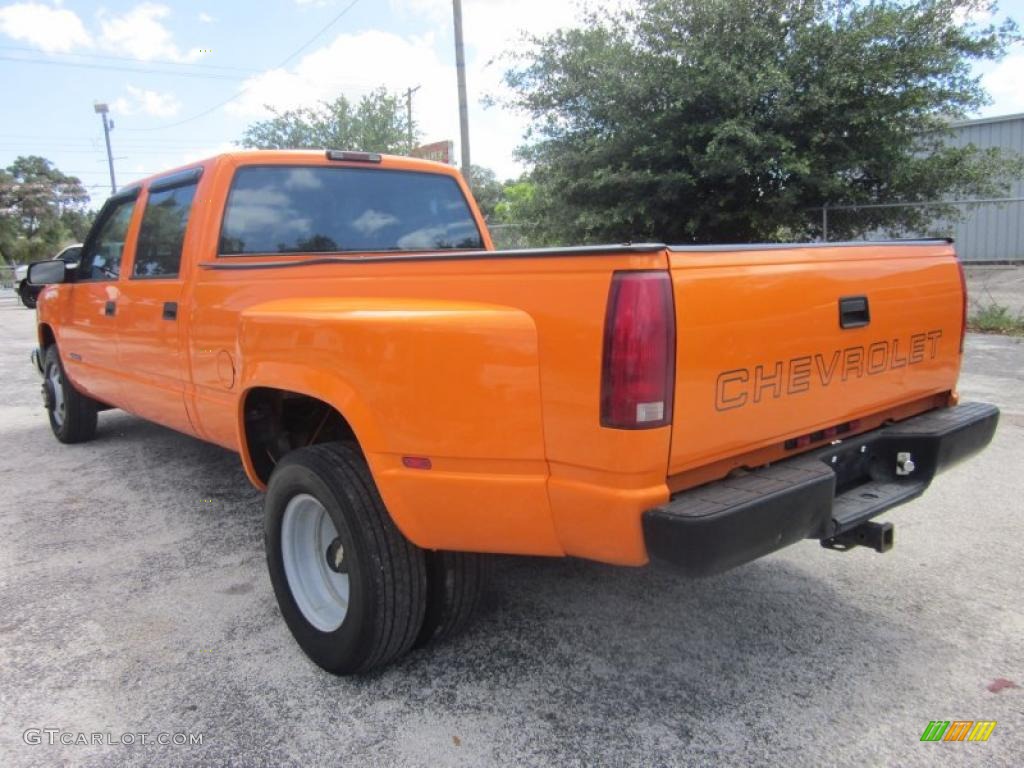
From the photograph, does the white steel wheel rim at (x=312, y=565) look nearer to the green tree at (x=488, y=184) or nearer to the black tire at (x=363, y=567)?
the black tire at (x=363, y=567)

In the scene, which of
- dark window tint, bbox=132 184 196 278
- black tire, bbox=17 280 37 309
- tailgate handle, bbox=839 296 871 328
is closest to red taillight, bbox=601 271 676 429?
tailgate handle, bbox=839 296 871 328

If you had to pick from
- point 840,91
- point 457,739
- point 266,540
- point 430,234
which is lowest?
point 457,739

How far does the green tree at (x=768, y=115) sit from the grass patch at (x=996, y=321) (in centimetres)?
150

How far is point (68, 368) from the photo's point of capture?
5629 millimetres

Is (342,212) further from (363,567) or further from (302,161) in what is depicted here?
(363,567)

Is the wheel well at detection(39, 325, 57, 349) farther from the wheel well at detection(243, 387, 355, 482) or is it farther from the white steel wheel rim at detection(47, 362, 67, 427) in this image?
the wheel well at detection(243, 387, 355, 482)

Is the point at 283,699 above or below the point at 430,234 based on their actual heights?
below

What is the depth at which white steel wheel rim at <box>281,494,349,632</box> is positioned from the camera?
2824 mm

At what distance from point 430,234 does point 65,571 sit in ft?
8.45

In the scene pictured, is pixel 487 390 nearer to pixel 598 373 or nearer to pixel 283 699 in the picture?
pixel 598 373

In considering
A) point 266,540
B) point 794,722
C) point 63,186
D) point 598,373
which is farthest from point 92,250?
point 63,186

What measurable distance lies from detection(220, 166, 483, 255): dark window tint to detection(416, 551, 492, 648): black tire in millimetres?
1997

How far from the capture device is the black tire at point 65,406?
5883 mm

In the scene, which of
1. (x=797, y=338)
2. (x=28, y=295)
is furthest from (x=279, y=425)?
(x=28, y=295)
